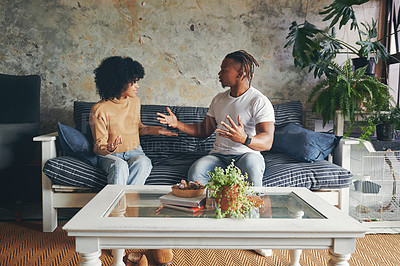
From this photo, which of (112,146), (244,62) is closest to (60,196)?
(112,146)

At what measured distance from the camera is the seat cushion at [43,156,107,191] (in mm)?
1915

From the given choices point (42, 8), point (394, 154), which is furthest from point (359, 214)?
point (42, 8)

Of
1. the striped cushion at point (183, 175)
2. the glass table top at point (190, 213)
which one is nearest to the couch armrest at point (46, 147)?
the striped cushion at point (183, 175)

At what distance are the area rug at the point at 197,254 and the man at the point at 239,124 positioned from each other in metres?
0.39

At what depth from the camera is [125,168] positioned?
1932mm

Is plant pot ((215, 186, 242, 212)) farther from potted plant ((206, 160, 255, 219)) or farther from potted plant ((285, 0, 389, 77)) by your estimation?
potted plant ((285, 0, 389, 77))

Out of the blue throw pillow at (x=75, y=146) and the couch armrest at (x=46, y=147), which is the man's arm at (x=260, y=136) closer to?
the blue throw pillow at (x=75, y=146)

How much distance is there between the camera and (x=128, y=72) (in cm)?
223

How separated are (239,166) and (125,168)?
67 cm

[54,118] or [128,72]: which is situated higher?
[128,72]

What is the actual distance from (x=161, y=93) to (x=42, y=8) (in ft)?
3.92

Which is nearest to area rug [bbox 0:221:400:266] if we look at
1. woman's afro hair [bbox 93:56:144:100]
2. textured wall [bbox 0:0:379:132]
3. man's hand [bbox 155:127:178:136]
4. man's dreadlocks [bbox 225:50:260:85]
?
man's hand [bbox 155:127:178:136]

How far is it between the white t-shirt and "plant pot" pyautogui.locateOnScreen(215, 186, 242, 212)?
798 millimetres

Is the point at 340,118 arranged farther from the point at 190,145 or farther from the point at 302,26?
the point at 190,145
